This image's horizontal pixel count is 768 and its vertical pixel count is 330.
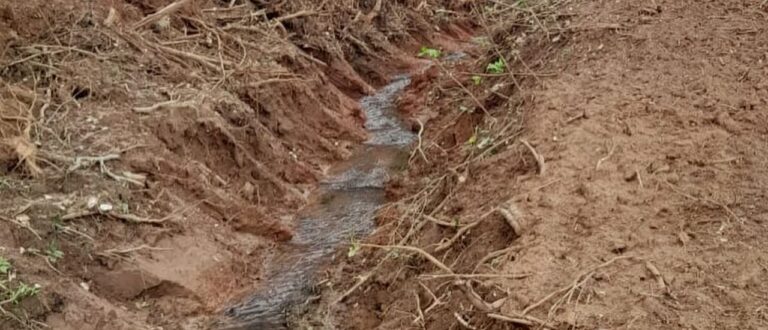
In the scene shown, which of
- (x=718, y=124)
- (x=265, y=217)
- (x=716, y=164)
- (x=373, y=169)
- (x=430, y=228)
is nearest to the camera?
(x=716, y=164)

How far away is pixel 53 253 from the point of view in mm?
5699

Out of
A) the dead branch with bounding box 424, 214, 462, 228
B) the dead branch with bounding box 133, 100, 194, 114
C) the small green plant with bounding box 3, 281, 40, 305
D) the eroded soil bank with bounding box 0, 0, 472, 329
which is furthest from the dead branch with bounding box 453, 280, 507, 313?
the dead branch with bounding box 133, 100, 194, 114

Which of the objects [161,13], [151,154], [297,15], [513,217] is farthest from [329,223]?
[297,15]

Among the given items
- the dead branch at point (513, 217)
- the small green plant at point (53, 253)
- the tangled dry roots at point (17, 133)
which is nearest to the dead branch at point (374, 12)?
the tangled dry roots at point (17, 133)

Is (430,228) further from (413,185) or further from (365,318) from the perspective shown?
(413,185)

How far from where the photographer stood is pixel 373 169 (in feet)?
30.1

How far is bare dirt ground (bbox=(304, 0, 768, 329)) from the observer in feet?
12.9

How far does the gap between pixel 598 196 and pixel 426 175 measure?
3103mm

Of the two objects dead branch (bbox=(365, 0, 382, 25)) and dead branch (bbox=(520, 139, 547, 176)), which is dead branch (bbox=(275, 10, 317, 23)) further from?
dead branch (bbox=(520, 139, 547, 176))

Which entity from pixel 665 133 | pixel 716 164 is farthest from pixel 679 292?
pixel 665 133

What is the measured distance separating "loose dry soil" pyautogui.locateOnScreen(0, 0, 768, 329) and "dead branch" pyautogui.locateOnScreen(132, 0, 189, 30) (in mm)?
85

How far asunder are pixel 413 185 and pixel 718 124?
10.5 feet

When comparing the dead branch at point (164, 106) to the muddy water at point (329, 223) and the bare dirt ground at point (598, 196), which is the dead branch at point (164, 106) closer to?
the muddy water at point (329, 223)

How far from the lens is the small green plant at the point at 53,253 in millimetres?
5664
